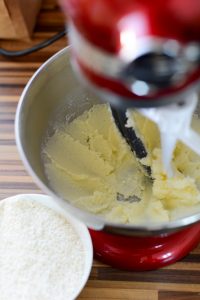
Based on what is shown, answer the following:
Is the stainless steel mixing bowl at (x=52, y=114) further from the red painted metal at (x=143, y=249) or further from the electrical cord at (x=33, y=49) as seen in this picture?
the electrical cord at (x=33, y=49)

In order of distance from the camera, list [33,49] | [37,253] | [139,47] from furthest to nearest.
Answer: [33,49]
[37,253]
[139,47]

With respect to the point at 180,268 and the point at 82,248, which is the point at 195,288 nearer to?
the point at 180,268

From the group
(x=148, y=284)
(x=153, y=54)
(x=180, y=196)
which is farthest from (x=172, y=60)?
(x=148, y=284)

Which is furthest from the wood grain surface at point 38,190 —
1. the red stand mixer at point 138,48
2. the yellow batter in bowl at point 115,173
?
the red stand mixer at point 138,48

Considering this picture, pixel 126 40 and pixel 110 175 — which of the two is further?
pixel 110 175

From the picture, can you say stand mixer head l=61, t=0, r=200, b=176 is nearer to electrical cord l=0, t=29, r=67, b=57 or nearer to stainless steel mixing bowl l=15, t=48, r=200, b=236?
stainless steel mixing bowl l=15, t=48, r=200, b=236

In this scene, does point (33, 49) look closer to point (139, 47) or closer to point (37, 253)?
point (37, 253)

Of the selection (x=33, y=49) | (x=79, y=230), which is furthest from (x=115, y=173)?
(x=33, y=49)
